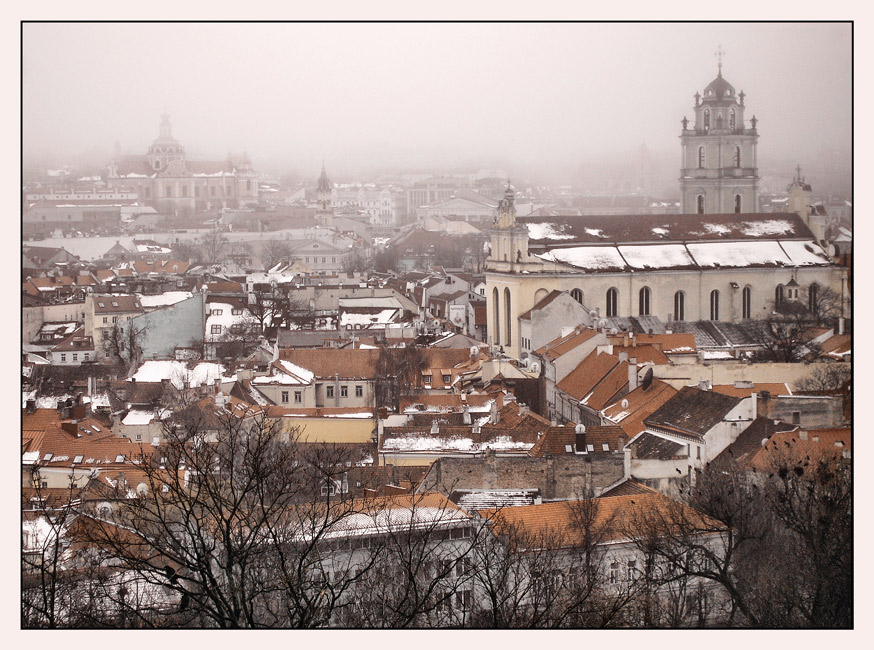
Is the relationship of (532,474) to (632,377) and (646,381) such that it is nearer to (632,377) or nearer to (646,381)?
(646,381)

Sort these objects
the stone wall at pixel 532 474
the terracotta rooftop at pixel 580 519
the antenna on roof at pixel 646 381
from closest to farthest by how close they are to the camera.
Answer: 1. the terracotta rooftop at pixel 580 519
2. the stone wall at pixel 532 474
3. the antenna on roof at pixel 646 381

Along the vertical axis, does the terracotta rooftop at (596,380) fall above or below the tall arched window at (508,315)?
below

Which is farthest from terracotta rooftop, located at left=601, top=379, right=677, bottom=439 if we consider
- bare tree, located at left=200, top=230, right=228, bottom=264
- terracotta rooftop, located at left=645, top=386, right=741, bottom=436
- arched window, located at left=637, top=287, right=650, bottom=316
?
bare tree, located at left=200, top=230, right=228, bottom=264

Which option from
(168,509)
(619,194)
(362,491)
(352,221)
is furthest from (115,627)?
(352,221)

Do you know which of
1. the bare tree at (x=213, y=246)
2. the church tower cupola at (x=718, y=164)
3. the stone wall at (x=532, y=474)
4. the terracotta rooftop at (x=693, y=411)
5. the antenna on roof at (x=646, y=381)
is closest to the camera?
the stone wall at (x=532, y=474)

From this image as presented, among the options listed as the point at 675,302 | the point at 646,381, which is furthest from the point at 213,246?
the point at 646,381

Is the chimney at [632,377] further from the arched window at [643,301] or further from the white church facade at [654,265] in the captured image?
the arched window at [643,301]

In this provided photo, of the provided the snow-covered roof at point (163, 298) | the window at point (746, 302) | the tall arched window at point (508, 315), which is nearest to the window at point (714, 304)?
the window at point (746, 302)
